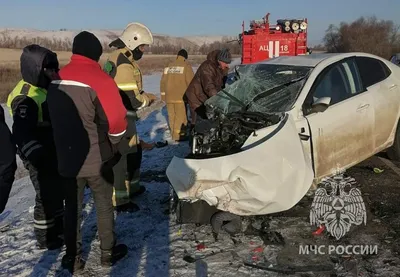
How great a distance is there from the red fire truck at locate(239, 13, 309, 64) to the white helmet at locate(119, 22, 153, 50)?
407 inches

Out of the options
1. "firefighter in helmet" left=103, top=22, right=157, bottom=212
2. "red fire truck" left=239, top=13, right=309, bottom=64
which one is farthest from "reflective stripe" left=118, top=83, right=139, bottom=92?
"red fire truck" left=239, top=13, right=309, bottom=64

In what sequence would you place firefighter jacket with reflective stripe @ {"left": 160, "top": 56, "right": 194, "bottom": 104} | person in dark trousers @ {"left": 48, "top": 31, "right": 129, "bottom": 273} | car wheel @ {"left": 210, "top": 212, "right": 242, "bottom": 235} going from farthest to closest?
firefighter jacket with reflective stripe @ {"left": 160, "top": 56, "right": 194, "bottom": 104} → car wheel @ {"left": 210, "top": 212, "right": 242, "bottom": 235} → person in dark trousers @ {"left": 48, "top": 31, "right": 129, "bottom": 273}

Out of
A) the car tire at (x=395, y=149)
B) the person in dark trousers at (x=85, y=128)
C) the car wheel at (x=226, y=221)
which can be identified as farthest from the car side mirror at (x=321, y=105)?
the person in dark trousers at (x=85, y=128)

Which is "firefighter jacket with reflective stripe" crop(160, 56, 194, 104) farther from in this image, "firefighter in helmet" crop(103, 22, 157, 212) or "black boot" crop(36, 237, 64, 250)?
"black boot" crop(36, 237, 64, 250)

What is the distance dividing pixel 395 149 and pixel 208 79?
3.08 metres

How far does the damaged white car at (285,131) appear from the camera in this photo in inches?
151

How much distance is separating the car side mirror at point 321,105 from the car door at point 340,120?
0.13ft

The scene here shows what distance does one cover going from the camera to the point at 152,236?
4.27 meters

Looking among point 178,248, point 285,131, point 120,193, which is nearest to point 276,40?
point 120,193

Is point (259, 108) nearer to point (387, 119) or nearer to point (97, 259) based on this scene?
point (387, 119)

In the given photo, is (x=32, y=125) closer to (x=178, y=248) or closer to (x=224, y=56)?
(x=178, y=248)

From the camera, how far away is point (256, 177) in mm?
3801

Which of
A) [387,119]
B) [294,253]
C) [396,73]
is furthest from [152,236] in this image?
[396,73]

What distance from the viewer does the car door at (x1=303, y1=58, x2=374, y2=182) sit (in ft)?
14.7
